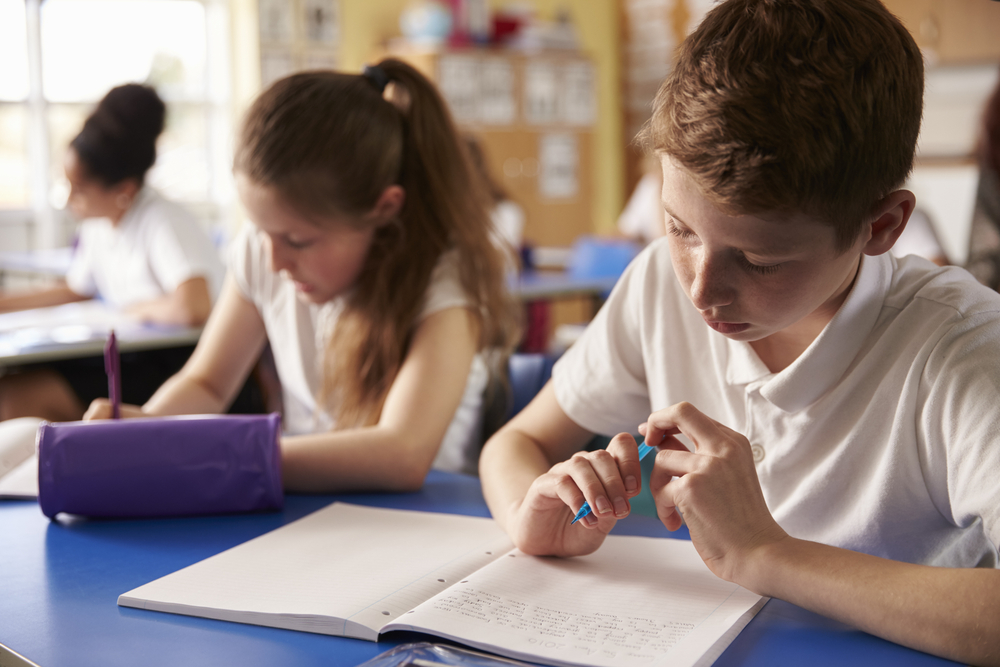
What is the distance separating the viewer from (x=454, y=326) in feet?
4.04

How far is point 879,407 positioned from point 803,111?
30 cm

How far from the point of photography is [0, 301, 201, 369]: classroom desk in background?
1.95m

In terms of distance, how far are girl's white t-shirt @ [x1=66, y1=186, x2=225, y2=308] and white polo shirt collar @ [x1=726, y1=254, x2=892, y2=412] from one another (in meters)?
1.88

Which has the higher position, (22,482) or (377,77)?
(377,77)

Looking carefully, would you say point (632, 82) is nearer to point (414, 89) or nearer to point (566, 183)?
point (566, 183)

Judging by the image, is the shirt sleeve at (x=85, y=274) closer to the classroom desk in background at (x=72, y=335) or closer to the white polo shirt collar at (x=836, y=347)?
the classroom desk in background at (x=72, y=335)

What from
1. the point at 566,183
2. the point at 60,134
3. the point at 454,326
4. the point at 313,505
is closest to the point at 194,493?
the point at 313,505

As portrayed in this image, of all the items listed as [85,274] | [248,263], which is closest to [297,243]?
[248,263]

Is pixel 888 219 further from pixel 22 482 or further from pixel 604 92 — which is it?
pixel 604 92

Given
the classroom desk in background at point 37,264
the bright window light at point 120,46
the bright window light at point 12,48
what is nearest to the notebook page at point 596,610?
the classroom desk in background at point 37,264

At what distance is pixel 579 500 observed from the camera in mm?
756

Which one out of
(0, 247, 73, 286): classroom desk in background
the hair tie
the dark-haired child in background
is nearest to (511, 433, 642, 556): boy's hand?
the hair tie

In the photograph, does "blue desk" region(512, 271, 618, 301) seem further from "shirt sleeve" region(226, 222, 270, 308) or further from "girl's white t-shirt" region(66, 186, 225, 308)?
"shirt sleeve" region(226, 222, 270, 308)

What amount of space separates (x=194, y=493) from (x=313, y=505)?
0.13 meters
